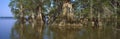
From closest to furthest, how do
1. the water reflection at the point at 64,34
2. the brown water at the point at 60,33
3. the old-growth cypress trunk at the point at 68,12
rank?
the water reflection at the point at 64,34 < the brown water at the point at 60,33 < the old-growth cypress trunk at the point at 68,12

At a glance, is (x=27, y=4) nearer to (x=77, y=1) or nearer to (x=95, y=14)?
(x=77, y=1)

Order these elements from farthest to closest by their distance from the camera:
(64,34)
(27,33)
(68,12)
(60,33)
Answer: (68,12) → (60,33) → (27,33) → (64,34)

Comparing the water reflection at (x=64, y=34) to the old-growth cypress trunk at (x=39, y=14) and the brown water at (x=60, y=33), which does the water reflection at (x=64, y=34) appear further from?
the old-growth cypress trunk at (x=39, y=14)

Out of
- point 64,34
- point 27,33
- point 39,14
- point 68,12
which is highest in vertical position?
point 68,12

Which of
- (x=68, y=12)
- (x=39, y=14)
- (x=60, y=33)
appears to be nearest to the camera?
(x=60, y=33)

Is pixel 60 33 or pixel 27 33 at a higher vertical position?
pixel 27 33

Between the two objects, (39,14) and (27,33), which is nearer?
(27,33)

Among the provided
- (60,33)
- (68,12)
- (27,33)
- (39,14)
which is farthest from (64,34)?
(39,14)

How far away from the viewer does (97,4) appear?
39.5 meters

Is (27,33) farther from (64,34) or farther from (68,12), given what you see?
(68,12)

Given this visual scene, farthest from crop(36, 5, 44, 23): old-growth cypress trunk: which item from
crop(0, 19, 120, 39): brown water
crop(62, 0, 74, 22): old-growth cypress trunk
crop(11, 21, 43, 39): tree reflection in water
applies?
crop(0, 19, 120, 39): brown water

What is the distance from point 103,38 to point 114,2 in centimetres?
1395

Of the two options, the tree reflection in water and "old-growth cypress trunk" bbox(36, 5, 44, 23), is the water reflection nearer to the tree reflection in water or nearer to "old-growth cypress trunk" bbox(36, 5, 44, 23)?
the tree reflection in water

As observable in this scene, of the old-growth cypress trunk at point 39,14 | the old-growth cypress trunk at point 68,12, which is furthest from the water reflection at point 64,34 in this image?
the old-growth cypress trunk at point 39,14
